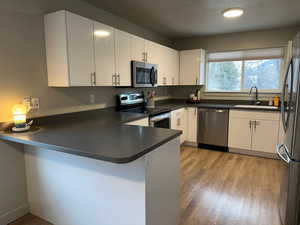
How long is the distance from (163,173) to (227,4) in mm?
2435

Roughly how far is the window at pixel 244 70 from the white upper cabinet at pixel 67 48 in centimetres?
320

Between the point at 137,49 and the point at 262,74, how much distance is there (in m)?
2.72

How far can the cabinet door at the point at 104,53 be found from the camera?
244 centimetres

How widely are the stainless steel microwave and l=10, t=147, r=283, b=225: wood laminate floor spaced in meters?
1.48

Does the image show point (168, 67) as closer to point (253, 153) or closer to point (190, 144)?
point (190, 144)

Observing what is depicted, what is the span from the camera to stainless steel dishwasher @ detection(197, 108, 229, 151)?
3971mm

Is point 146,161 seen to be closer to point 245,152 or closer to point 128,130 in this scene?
point 128,130

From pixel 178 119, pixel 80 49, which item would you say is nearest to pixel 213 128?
pixel 178 119

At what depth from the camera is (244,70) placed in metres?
4.38

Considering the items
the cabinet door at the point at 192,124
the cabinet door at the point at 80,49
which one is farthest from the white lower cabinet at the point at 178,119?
the cabinet door at the point at 80,49

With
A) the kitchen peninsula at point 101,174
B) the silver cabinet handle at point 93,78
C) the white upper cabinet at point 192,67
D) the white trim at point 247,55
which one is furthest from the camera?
the white upper cabinet at point 192,67

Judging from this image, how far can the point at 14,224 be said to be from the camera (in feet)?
6.47

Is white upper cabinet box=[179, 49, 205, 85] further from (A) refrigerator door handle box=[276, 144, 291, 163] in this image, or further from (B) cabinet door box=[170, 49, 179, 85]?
Result: (A) refrigerator door handle box=[276, 144, 291, 163]

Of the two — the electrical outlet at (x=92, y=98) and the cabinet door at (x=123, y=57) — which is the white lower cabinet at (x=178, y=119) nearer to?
the cabinet door at (x=123, y=57)
